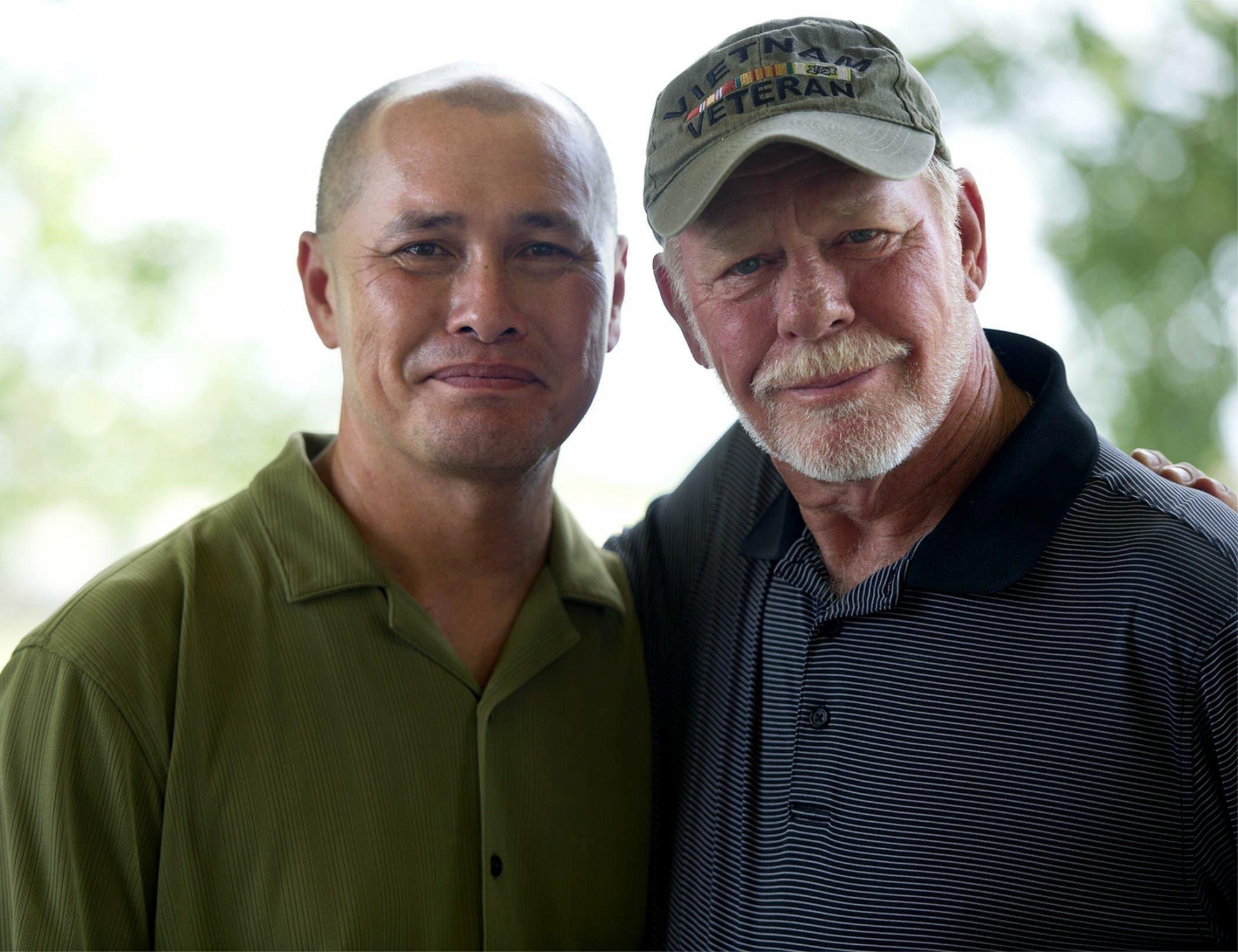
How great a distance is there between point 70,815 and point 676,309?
1.02 m

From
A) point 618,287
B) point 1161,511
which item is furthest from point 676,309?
point 1161,511

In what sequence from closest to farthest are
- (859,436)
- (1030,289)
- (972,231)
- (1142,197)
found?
1. (859,436)
2. (972,231)
3. (1030,289)
4. (1142,197)

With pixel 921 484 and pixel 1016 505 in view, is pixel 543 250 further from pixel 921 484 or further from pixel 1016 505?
pixel 1016 505

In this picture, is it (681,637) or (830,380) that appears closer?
(830,380)

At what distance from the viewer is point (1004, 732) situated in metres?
1.35

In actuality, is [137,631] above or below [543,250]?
below

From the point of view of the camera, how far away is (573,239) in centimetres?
166

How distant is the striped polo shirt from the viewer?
1.28m

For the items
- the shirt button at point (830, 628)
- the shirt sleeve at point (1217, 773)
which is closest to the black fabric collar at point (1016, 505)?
the shirt button at point (830, 628)

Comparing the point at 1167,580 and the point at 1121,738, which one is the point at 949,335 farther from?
the point at 1121,738

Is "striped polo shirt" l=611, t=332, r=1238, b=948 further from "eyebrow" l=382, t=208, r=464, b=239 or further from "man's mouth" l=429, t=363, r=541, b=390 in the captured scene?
"eyebrow" l=382, t=208, r=464, b=239

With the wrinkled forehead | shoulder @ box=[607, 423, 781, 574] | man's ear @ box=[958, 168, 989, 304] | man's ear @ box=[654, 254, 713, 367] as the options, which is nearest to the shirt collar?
shoulder @ box=[607, 423, 781, 574]

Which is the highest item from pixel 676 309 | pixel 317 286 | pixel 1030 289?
pixel 1030 289

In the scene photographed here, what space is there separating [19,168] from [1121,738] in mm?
3781
